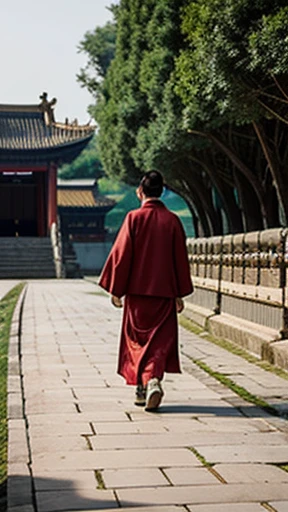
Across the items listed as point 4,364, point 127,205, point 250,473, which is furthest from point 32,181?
point 250,473

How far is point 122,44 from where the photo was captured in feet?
89.1

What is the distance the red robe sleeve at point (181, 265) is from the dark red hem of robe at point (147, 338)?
0.13 m

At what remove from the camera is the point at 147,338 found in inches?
254

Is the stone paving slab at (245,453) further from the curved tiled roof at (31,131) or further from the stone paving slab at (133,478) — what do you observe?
the curved tiled roof at (31,131)

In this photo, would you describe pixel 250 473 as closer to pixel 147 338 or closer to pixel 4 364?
pixel 147 338

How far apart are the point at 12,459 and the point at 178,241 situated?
95.2 inches

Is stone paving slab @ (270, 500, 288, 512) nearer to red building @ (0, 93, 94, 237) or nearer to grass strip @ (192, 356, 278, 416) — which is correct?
grass strip @ (192, 356, 278, 416)

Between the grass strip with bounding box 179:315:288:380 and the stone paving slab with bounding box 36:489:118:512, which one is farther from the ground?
the stone paving slab with bounding box 36:489:118:512

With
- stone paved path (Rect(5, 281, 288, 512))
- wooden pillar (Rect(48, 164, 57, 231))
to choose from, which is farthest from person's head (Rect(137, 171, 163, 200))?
wooden pillar (Rect(48, 164, 57, 231))

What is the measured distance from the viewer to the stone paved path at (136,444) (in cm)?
405

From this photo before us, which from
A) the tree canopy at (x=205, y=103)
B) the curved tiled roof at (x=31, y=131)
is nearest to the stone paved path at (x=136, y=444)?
the tree canopy at (x=205, y=103)

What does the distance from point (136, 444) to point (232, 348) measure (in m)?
5.14

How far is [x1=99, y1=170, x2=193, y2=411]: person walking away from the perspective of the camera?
21.1 ft

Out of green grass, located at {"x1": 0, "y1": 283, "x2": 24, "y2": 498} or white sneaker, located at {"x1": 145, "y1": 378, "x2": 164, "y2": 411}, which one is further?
white sneaker, located at {"x1": 145, "y1": 378, "x2": 164, "y2": 411}
